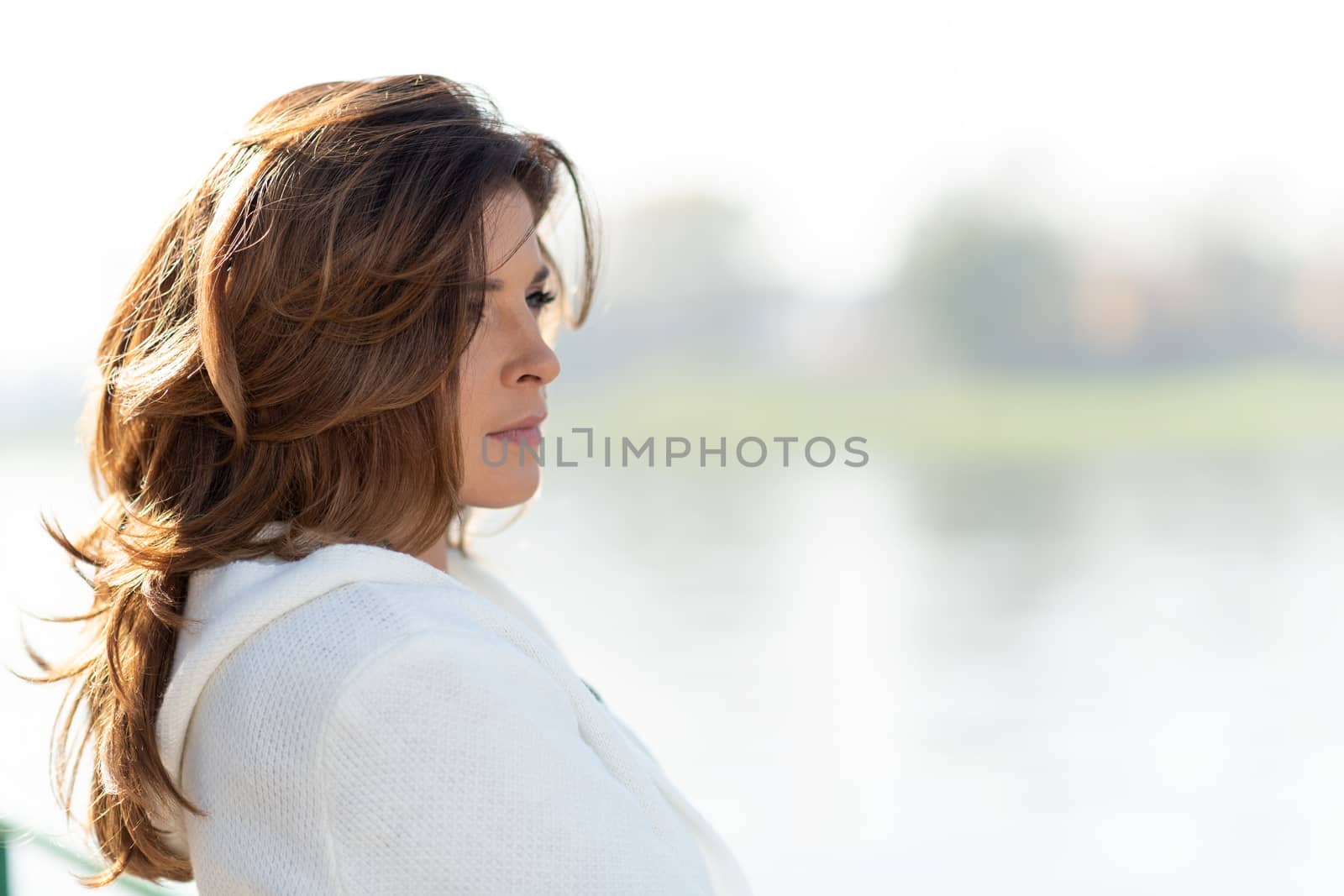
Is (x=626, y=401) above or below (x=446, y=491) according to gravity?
below

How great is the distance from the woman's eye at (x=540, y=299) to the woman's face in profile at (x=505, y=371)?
3.0 inches

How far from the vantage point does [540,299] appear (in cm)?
105

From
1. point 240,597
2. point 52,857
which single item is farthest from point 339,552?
point 52,857

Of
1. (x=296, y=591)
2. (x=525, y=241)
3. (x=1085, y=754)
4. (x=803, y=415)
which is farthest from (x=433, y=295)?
(x=803, y=415)

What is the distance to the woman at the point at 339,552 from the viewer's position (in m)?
0.64

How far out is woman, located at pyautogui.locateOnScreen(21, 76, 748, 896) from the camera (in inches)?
25.0

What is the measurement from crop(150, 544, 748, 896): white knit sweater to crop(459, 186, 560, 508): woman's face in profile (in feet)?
0.56

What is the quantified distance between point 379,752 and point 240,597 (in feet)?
0.45

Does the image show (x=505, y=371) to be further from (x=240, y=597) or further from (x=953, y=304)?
(x=953, y=304)

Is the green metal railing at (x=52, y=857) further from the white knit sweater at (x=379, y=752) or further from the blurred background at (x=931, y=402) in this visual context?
the blurred background at (x=931, y=402)

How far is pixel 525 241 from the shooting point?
87cm

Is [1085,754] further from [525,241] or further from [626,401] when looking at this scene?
[525,241]

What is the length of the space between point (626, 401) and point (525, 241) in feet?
30.5

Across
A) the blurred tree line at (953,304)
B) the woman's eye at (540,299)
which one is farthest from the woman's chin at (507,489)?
the blurred tree line at (953,304)
